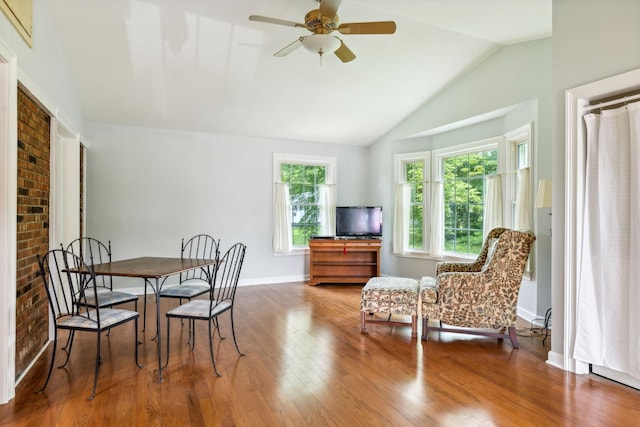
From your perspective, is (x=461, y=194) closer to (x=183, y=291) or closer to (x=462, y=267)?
(x=462, y=267)

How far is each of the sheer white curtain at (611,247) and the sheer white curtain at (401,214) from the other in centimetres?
343

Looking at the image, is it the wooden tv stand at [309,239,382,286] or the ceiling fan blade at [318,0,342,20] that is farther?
the wooden tv stand at [309,239,382,286]

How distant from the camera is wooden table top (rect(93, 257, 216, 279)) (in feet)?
8.32

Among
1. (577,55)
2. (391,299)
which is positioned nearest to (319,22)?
(577,55)

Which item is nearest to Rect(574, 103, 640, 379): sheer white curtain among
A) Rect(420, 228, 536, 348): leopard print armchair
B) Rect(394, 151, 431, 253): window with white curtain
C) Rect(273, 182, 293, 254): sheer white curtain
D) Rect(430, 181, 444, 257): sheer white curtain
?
Rect(420, 228, 536, 348): leopard print armchair

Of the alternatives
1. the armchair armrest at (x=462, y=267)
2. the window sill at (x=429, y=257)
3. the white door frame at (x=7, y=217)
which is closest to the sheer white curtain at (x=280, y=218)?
the window sill at (x=429, y=257)

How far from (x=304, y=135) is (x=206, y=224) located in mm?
2211

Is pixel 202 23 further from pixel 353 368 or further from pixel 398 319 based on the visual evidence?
pixel 398 319

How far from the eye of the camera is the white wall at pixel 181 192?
5.00 metres

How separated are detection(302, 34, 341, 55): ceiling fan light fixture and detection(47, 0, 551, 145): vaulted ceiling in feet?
2.19

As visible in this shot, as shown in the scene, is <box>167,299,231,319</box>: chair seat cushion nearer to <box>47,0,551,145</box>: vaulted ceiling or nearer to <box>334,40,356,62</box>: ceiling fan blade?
<box>334,40,356,62</box>: ceiling fan blade

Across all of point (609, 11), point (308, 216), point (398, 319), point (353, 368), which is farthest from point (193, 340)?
point (609, 11)

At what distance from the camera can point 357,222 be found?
20.2 ft

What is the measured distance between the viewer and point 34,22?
2713 millimetres
